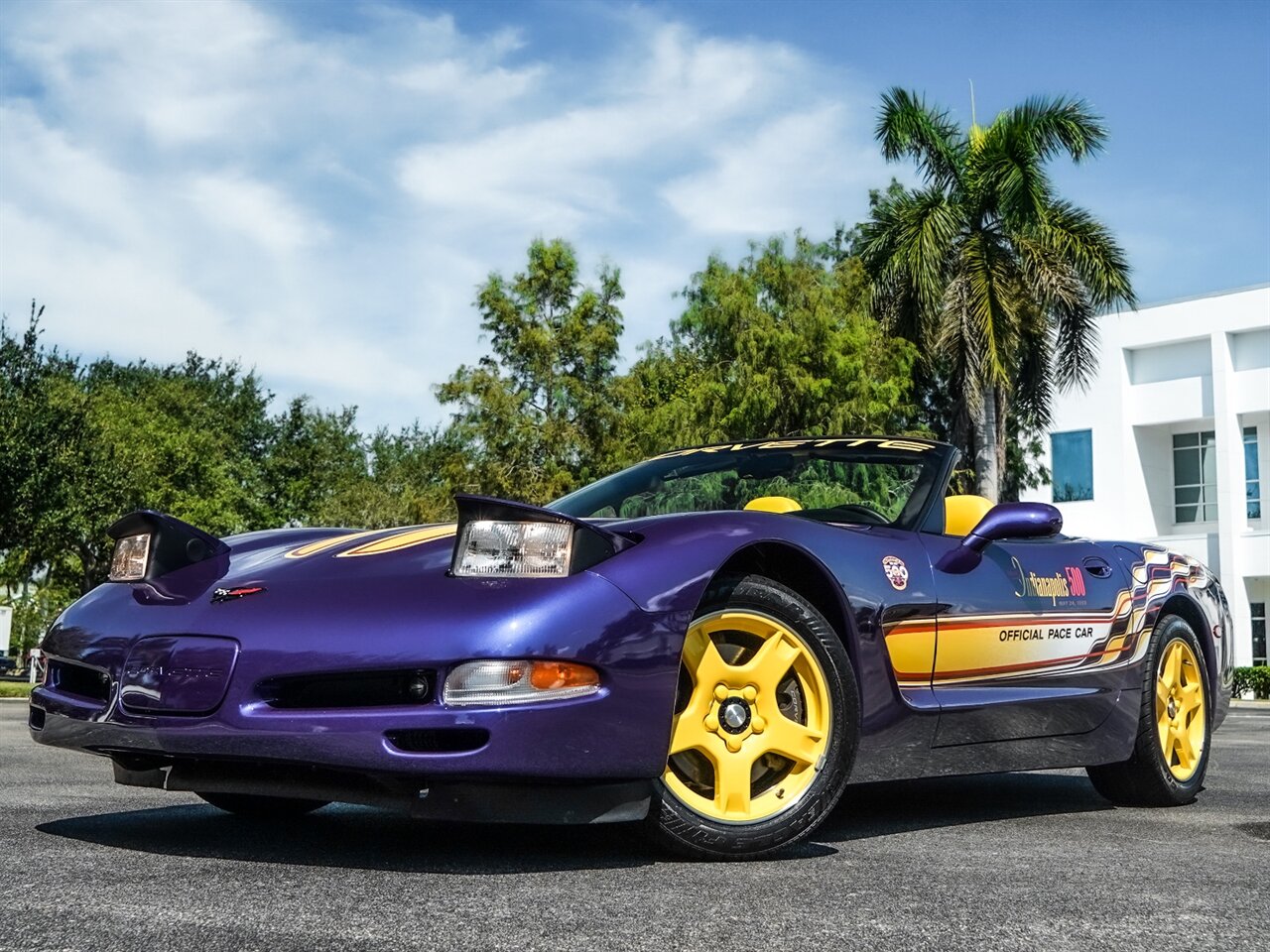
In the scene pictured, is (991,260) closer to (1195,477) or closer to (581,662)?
(1195,477)

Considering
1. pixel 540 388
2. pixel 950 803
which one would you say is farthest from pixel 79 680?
pixel 540 388

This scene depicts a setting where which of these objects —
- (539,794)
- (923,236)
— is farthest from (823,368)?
(539,794)

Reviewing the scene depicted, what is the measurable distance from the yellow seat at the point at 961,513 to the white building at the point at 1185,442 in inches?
1378

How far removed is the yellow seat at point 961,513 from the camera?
16.9ft

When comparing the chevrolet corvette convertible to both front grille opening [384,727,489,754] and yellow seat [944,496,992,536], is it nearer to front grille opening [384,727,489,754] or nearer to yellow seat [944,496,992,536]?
front grille opening [384,727,489,754]

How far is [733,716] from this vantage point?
3828 millimetres

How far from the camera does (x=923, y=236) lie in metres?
24.8

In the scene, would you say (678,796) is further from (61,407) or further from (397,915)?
(61,407)

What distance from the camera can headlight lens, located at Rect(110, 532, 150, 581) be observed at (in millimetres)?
4160

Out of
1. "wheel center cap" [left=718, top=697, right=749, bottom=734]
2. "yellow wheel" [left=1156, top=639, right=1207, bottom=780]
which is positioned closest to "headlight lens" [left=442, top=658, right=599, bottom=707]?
"wheel center cap" [left=718, top=697, right=749, bottom=734]

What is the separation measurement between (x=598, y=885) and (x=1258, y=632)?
39.7m

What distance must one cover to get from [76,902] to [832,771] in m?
1.92

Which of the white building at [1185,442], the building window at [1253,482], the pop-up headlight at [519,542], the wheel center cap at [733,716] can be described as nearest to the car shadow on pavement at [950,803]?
the wheel center cap at [733,716]

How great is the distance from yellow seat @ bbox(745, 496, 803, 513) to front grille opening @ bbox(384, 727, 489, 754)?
5.36 feet
